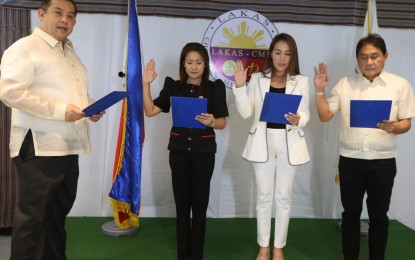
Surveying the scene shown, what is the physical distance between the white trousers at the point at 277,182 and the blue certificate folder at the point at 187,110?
50 cm

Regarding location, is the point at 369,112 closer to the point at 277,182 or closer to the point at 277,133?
the point at 277,133

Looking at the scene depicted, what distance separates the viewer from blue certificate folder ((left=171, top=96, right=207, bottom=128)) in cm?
227

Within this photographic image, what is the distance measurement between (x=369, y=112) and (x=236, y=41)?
5.38ft

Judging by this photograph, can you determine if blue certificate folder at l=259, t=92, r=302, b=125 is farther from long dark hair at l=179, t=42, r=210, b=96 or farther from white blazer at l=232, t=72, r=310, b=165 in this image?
long dark hair at l=179, t=42, r=210, b=96

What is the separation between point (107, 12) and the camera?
3.38m

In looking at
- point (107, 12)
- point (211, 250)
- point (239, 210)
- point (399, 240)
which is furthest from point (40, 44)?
point (399, 240)

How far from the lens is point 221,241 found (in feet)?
10.2

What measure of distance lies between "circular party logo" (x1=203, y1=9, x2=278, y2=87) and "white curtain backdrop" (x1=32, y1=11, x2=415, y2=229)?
0.12 metres

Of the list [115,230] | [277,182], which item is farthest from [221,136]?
[115,230]

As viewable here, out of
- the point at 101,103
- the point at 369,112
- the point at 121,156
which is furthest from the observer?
the point at 121,156

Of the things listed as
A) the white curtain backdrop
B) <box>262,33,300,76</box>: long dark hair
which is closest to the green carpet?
the white curtain backdrop

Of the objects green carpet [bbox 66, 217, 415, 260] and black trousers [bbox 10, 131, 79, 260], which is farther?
green carpet [bbox 66, 217, 415, 260]

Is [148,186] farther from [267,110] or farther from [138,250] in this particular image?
[267,110]

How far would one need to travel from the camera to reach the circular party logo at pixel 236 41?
11.5ft
